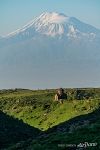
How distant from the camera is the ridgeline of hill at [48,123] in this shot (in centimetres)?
3891

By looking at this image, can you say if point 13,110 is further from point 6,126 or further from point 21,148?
point 21,148

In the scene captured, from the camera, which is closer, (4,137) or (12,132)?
(4,137)

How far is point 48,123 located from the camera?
83.2 m

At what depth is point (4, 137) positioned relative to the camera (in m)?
56.9

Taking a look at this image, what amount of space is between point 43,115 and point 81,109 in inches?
326

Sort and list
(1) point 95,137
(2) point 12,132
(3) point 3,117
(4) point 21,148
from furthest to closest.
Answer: (3) point 3,117 → (2) point 12,132 → (4) point 21,148 → (1) point 95,137

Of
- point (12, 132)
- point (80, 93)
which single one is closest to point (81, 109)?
point (12, 132)

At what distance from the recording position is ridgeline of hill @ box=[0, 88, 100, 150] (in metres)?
38.9

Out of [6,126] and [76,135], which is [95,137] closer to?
[76,135]

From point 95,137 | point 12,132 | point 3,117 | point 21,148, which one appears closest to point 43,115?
point 3,117

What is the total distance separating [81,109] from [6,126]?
2246 centimetres

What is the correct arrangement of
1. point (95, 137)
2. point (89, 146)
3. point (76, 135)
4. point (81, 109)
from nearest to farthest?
point (89, 146)
point (95, 137)
point (76, 135)
point (81, 109)

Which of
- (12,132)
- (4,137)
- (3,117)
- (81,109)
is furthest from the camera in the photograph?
(81,109)

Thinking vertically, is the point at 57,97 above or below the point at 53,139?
above
